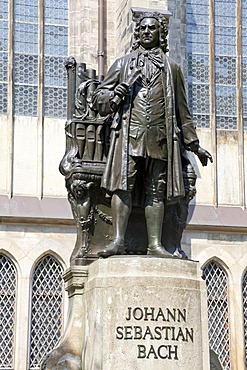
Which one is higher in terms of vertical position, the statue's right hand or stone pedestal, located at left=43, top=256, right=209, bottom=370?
the statue's right hand

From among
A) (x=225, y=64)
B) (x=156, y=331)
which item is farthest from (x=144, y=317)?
(x=225, y=64)

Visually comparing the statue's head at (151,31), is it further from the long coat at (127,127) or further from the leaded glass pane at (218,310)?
the leaded glass pane at (218,310)

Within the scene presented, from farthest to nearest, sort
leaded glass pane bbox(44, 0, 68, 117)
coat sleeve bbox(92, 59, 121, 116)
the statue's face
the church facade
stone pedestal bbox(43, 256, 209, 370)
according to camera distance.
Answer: leaded glass pane bbox(44, 0, 68, 117) < the church facade < the statue's face < coat sleeve bbox(92, 59, 121, 116) < stone pedestal bbox(43, 256, 209, 370)

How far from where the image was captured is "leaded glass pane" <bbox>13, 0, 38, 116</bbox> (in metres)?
16.2

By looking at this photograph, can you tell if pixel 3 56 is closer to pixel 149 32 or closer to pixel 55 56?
pixel 55 56

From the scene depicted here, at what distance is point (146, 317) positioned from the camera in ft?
19.9

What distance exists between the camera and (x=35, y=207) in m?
15.5

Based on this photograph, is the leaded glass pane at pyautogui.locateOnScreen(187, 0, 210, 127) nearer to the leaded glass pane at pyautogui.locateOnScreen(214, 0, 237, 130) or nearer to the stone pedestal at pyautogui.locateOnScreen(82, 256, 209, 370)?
the leaded glass pane at pyautogui.locateOnScreen(214, 0, 237, 130)

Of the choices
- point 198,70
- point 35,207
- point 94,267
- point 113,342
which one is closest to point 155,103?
point 94,267

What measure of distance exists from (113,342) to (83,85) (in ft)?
7.57

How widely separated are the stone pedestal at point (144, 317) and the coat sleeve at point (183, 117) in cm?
105

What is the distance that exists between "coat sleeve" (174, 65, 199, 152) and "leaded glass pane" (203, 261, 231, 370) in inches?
364

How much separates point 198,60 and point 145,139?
10958 millimetres

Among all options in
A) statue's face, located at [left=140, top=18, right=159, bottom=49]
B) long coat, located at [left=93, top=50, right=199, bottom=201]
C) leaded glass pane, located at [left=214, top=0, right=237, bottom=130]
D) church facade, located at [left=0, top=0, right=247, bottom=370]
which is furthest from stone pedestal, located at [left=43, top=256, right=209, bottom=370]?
leaded glass pane, located at [left=214, top=0, right=237, bottom=130]
